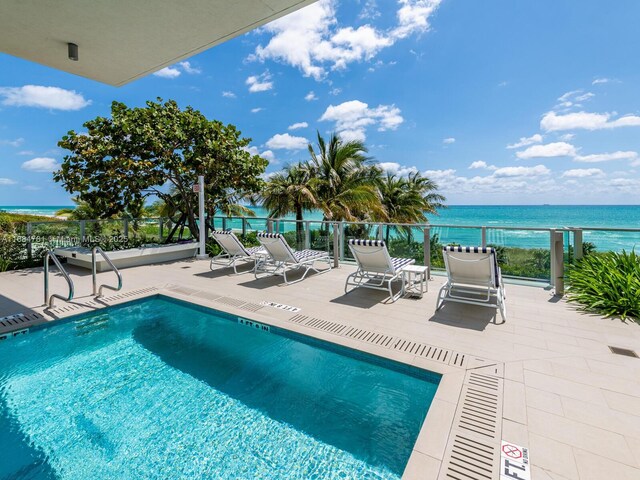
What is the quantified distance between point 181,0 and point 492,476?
483 cm

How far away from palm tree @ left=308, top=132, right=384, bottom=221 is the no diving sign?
521 inches

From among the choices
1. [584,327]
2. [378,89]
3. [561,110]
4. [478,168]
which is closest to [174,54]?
[584,327]

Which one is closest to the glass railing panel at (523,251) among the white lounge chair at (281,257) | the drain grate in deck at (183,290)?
the white lounge chair at (281,257)

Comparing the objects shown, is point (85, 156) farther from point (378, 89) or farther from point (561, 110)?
point (561, 110)

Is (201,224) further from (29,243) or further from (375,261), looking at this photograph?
(375,261)

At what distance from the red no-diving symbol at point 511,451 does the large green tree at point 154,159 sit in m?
9.52

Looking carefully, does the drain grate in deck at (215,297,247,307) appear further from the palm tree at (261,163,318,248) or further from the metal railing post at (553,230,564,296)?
the palm tree at (261,163,318,248)

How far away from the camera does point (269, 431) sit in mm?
2635

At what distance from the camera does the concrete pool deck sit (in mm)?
2023

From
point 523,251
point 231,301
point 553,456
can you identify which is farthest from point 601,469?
point 523,251

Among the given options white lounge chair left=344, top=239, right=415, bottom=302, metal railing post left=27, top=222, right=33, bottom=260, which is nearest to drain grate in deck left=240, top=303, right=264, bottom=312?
white lounge chair left=344, top=239, right=415, bottom=302

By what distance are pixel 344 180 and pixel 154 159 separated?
9446 mm

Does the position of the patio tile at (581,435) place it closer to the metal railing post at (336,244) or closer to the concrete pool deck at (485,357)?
the concrete pool deck at (485,357)

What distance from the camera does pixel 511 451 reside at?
2.04 metres
